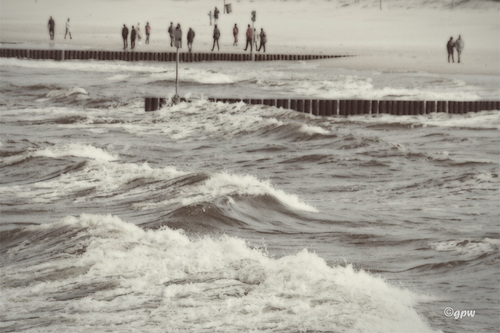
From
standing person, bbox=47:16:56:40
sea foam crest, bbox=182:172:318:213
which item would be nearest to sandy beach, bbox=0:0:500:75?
standing person, bbox=47:16:56:40

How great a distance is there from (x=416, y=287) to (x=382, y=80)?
29656 millimetres

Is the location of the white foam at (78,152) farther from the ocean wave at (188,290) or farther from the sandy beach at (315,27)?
the sandy beach at (315,27)

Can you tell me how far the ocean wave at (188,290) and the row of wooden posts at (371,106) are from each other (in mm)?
17139

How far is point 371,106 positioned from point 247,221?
605 inches

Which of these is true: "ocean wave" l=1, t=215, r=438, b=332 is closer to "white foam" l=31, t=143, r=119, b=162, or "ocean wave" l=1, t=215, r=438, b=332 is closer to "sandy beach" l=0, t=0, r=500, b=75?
"white foam" l=31, t=143, r=119, b=162

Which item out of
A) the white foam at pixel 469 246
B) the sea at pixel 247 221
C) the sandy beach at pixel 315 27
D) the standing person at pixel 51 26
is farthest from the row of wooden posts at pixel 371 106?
the standing person at pixel 51 26

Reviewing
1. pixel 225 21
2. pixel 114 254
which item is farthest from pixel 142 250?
pixel 225 21

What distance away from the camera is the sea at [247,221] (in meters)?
8.64

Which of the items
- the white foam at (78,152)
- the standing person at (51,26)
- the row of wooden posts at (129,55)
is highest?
the standing person at (51,26)

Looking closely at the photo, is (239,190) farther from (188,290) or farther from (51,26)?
(51,26)

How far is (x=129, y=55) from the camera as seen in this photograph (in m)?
52.2

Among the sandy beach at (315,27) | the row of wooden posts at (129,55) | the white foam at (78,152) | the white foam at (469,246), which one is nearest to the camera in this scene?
the white foam at (469,246)

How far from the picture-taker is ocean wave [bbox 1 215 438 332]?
8.26m

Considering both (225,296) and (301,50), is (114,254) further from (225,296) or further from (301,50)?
(301,50)
